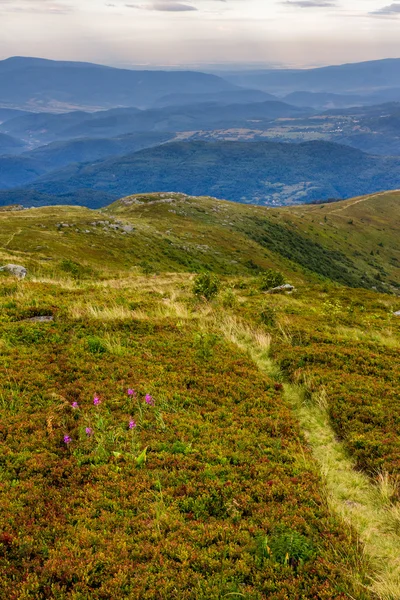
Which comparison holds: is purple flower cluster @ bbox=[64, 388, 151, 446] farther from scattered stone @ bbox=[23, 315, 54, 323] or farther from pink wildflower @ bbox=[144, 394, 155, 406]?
scattered stone @ bbox=[23, 315, 54, 323]

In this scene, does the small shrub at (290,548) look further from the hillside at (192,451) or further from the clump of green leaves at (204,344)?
the clump of green leaves at (204,344)

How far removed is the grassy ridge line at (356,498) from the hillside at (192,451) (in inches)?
1.3

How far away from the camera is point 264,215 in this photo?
150 meters

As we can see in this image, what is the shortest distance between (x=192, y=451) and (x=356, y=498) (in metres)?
3.69

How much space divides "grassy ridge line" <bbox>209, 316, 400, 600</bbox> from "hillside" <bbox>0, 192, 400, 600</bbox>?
3 cm

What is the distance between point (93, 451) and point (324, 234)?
166 meters

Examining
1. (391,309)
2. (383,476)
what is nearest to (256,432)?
(383,476)

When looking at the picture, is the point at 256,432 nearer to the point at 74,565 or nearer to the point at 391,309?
the point at 74,565

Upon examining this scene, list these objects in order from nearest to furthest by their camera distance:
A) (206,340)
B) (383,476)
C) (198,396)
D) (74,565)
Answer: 1. (74,565)
2. (383,476)
3. (198,396)
4. (206,340)

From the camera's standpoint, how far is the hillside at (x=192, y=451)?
5809 mm

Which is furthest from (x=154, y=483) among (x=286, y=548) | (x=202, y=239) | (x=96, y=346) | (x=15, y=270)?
(x=202, y=239)

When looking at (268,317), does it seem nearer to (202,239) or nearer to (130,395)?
(130,395)

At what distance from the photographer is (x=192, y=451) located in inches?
331

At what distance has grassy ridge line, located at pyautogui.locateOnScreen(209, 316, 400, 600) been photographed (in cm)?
600
